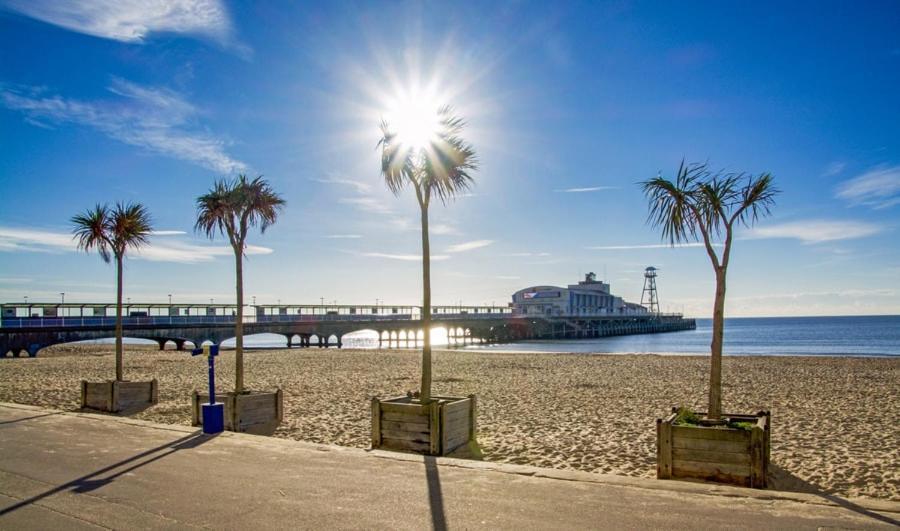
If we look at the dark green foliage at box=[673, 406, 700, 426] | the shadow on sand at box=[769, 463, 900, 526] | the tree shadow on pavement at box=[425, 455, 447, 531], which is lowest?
the shadow on sand at box=[769, 463, 900, 526]

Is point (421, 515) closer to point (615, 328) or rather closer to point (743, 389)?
point (743, 389)

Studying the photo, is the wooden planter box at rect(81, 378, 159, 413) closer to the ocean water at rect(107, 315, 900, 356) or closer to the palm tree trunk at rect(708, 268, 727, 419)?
the palm tree trunk at rect(708, 268, 727, 419)

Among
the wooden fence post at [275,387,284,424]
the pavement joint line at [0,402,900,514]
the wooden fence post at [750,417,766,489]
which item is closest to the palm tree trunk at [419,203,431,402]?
the pavement joint line at [0,402,900,514]

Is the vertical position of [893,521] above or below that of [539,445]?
above

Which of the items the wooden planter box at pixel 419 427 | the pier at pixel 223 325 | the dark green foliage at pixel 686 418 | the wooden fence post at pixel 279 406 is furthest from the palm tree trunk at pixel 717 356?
the pier at pixel 223 325

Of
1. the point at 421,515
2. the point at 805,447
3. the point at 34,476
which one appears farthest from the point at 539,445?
the point at 34,476

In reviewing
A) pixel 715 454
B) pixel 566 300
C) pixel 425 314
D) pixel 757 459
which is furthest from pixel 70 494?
pixel 566 300

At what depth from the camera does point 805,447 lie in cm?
1045

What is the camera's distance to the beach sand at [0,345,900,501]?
9.41 metres

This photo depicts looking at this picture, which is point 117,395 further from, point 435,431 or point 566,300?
point 566,300

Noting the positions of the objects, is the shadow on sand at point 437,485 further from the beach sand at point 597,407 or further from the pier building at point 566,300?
the pier building at point 566,300

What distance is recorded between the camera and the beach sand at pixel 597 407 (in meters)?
9.41

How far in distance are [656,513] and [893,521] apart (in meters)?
1.97

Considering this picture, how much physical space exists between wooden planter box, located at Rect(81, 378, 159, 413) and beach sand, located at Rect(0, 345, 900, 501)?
1.57 feet
